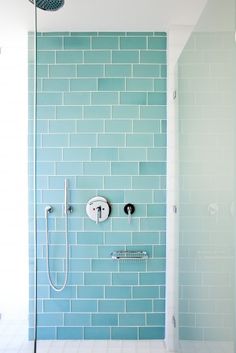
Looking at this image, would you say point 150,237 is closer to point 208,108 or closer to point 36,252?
point 36,252

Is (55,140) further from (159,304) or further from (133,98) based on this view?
(159,304)

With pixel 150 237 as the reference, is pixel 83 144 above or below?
above

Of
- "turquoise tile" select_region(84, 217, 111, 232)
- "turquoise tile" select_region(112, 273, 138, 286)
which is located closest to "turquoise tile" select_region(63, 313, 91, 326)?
"turquoise tile" select_region(112, 273, 138, 286)

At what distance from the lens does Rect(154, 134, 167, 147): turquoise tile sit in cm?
205

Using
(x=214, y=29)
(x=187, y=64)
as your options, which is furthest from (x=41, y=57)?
(x=214, y=29)

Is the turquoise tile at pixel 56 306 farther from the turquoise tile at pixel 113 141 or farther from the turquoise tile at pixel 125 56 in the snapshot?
the turquoise tile at pixel 125 56

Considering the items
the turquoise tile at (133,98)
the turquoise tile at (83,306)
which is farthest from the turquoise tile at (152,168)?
the turquoise tile at (83,306)

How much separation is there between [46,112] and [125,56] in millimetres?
683

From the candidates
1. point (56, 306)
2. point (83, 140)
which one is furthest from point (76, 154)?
point (56, 306)

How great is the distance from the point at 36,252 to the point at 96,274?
455 millimetres

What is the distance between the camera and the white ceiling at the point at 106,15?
67.0 inches

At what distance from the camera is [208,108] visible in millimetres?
1272

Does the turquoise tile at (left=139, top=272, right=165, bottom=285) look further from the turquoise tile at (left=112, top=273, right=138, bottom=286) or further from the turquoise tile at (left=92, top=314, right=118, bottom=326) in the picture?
the turquoise tile at (left=92, top=314, right=118, bottom=326)

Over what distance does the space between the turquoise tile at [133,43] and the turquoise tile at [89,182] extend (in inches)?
37.3
